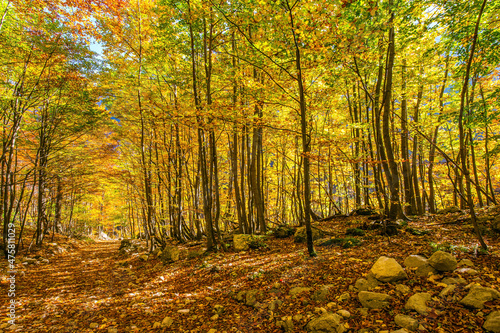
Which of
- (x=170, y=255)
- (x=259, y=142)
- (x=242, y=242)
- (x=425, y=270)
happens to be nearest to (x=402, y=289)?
(x=425, y=270)

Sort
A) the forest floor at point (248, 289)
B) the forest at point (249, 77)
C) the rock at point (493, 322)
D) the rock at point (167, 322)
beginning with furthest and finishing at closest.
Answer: the forest at point (249, 77) → the rock at point (167, 322) → the forest floor at point (248, 289) → the rock at point (493, 322)

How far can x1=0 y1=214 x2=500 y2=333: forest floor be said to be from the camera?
2.79 metres

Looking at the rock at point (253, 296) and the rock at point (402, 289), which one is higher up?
the rock at point (402, 289)

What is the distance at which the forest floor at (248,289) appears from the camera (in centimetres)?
279

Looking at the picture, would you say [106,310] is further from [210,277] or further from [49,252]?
[49,252]

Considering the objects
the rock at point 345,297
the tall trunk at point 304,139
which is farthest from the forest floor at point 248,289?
the tall trunk at point 304,139

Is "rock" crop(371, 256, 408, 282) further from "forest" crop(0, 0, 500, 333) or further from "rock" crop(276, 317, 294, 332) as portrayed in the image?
"rock" crop(276, 317, 294, 332)

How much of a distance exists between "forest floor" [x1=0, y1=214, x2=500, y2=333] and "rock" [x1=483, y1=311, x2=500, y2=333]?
→ 0.08 meters

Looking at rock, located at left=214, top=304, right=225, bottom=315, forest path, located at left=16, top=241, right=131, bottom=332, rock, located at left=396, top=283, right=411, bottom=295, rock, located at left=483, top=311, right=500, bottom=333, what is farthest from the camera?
forest path, located at left=16, top=241, right=131, bottom=332

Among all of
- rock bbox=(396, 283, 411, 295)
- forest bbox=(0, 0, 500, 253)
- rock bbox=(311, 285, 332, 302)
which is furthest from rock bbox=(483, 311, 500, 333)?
forest bbox=(0, 0, 500, 253)

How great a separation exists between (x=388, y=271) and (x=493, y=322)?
4.17 feet

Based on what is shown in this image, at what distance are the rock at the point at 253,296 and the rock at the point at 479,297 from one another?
286 cm

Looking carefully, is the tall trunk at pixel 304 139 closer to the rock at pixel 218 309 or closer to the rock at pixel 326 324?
the rock at pixel 326 324

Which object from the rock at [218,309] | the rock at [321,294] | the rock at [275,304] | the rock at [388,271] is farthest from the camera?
the rock at [218,309]
